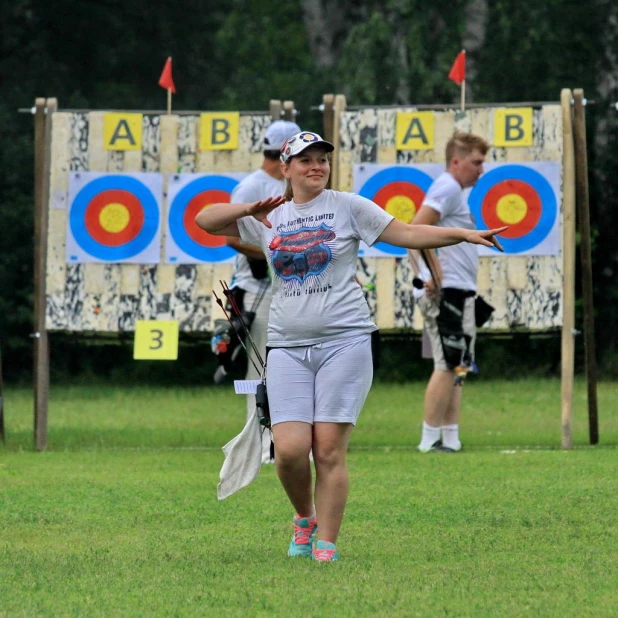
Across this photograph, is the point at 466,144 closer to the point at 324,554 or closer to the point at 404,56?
the point at 324,554

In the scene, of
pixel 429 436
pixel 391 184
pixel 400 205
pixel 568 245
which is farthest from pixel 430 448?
pixel 391 184

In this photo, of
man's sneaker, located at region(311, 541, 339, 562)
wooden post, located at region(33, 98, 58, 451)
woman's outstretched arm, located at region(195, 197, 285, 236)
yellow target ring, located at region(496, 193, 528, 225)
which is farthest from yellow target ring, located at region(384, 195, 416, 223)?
man's sneaker, located at region(311, 541, 339, 562)

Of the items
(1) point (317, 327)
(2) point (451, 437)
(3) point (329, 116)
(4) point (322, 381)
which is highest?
(3) point (329, 116)

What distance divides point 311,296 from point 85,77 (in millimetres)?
18935

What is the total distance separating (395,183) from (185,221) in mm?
1518

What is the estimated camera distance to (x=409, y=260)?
10.4 meters

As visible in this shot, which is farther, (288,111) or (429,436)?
(288,111)

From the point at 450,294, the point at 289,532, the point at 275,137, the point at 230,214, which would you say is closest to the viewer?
the point at 230,214

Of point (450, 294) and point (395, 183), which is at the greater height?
point (395, 183)

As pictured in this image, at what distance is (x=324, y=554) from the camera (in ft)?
19.1

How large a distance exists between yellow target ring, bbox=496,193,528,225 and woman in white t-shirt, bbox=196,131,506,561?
183 inches

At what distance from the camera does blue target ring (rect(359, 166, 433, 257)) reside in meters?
11.0

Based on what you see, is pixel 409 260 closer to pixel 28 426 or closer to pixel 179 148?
pixel 179 148

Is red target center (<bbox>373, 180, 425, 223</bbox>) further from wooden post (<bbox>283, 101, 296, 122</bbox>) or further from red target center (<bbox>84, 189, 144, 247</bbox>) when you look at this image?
red target center (<bbox>84, 189, 144, 247</bbox>)
